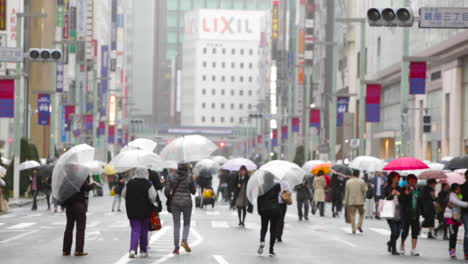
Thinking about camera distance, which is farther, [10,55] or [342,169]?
[342,169]

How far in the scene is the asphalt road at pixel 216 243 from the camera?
698 inches

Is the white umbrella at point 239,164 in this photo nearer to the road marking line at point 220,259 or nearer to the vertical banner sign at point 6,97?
the vertical banner sign at point 6,97

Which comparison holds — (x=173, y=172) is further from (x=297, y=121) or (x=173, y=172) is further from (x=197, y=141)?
(x=297, y=121)

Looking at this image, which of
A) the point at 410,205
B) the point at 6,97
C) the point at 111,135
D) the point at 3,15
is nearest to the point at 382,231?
the point at 410,205

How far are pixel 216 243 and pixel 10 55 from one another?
17735 mm

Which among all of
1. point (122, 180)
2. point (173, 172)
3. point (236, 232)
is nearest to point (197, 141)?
point (173, 172)

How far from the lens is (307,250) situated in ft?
66.1

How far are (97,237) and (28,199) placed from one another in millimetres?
23905

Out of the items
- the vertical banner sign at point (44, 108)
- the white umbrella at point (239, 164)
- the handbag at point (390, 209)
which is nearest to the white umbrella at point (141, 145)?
the handbag at point (390, 209)

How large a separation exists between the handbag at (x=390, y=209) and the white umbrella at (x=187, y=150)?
11.1ft

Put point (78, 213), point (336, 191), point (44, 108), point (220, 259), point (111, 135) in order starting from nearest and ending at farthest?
point (220, 259), point (78, 213), point (336, 191), point (44, 108), point (111, 135)

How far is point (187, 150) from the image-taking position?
19781 millimetres

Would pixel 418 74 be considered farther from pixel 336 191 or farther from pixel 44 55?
pixel 44 55

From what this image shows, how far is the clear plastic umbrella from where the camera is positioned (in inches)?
692
